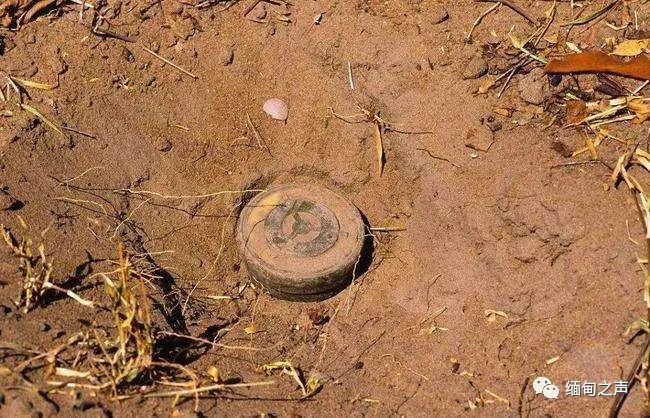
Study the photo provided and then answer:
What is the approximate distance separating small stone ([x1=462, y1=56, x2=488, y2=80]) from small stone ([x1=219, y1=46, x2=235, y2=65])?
1344 mm

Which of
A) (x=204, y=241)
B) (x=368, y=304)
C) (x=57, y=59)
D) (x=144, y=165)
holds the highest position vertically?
(x=57, y=59)

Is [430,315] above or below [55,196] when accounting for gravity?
below

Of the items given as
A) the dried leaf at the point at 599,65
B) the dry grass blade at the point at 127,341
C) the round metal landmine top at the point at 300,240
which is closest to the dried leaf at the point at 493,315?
the round metal landmine top at the point at 300,240

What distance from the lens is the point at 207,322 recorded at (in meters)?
3.26

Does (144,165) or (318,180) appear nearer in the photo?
(144,165)

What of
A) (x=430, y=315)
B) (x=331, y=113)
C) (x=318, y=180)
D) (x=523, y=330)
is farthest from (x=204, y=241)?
(x=523, y=330)

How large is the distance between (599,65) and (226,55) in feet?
6.86

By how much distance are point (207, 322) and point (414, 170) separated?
4.60 ft

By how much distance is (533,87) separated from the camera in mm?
3570

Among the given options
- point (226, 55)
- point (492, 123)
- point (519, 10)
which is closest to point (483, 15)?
point (519, 10)

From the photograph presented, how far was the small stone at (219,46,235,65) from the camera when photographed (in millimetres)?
3729

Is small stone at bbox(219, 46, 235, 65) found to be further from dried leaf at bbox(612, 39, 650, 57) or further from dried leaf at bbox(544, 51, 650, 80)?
dried leaf at bbox(612, 39, 650, 57)

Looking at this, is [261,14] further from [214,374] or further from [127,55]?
[214,374]

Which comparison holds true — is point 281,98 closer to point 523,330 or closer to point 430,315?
point 430,315
